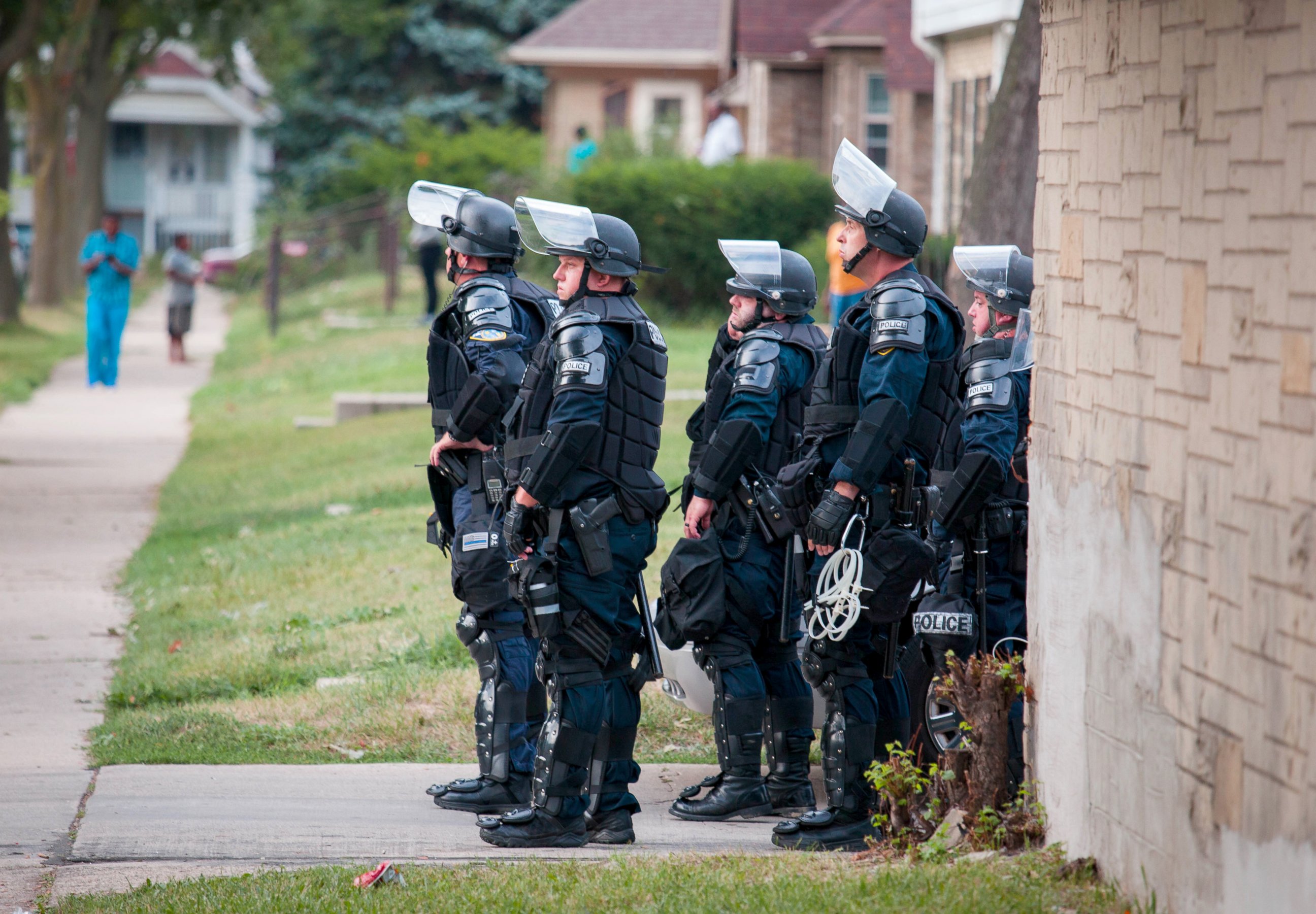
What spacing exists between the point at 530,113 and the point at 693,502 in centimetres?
4298

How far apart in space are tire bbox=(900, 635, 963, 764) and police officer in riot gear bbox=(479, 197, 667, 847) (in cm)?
110

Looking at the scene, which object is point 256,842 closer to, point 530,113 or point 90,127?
point 90,127

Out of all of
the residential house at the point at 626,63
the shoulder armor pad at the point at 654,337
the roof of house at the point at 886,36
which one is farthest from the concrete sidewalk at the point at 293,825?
the residential house at the point at 626,63

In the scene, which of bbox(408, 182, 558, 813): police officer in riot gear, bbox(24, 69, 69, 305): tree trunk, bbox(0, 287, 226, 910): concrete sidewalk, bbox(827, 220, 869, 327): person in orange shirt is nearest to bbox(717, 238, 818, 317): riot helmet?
bbox(408, 182, 558, 813): police officer in riot gear

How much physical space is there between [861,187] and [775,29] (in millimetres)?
24922

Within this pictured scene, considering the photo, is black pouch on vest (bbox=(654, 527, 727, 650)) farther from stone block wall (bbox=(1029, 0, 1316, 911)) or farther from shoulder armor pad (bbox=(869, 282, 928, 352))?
stone block wall (bbox=(1029, 0, 1316, 911))

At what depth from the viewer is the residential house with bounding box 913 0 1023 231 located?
59.7 feet

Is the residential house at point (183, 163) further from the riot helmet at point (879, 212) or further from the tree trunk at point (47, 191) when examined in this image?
the riot helmet at point (879, 212)

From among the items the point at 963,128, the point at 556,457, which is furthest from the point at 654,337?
the point at 963,128

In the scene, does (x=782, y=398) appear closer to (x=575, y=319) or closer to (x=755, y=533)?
(x=755, y=533)

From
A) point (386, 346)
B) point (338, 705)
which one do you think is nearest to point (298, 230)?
point (386, 346)

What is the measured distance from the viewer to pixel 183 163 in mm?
67125

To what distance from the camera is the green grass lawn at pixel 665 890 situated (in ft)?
14.0

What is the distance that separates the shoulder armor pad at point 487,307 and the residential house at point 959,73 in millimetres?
12496
